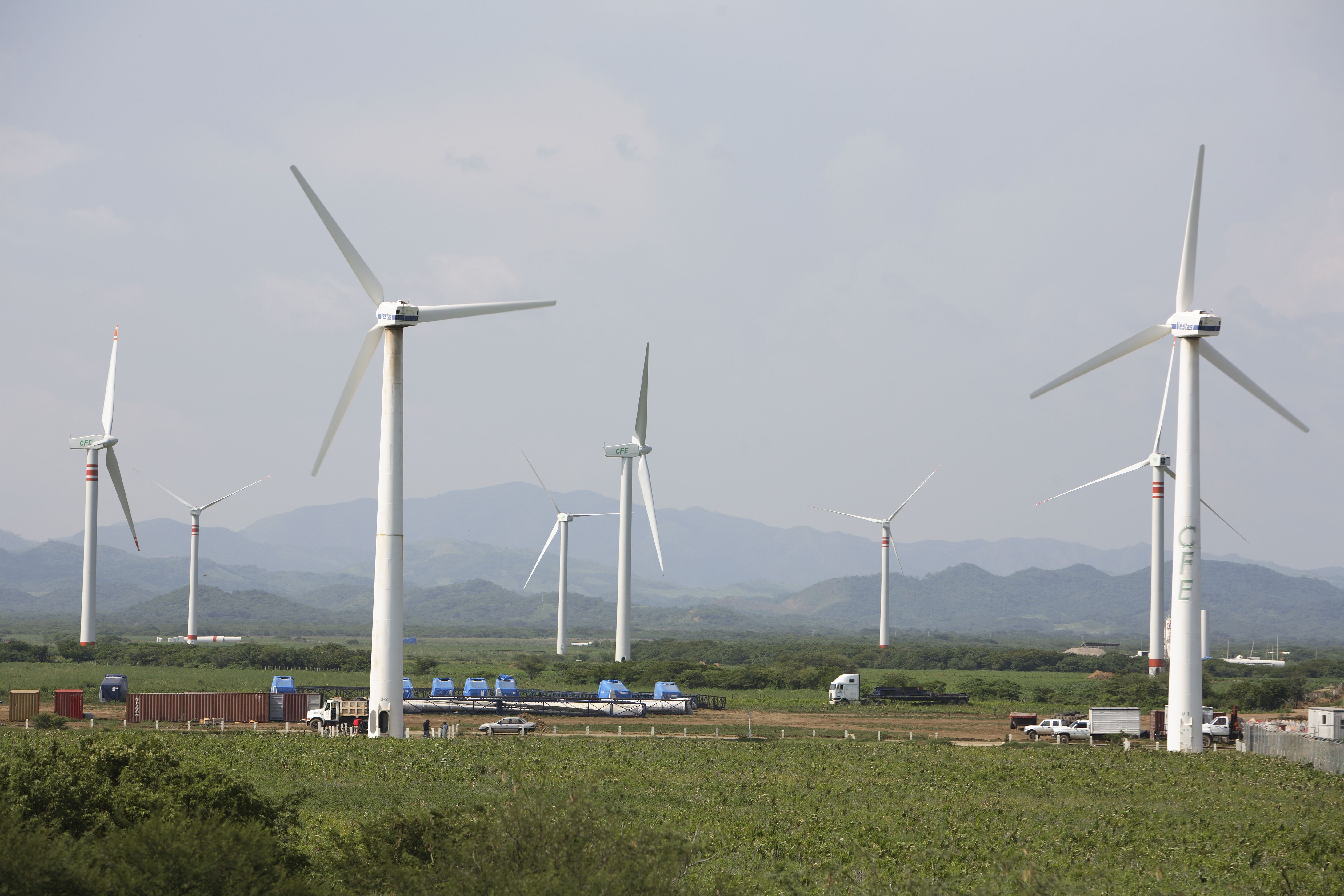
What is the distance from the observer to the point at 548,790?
32.2m

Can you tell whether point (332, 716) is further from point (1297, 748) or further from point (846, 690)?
point (1297, 748)

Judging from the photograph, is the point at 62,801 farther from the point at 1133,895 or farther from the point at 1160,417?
the point at 1160,417

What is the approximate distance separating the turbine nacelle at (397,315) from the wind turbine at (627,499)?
48896mm

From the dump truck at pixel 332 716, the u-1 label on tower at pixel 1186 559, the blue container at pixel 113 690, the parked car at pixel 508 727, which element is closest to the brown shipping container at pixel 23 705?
the blue container at pixel 113 690

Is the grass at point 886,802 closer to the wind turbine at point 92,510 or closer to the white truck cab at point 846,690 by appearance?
the white truck cab at point 846,690

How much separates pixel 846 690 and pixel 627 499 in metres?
34.0

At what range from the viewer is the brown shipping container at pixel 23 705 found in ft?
203

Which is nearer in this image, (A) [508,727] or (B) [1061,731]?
(A) [508,727]

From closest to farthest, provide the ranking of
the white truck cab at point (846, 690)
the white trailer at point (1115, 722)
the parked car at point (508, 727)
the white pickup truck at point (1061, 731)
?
1. the parked car at point (508, 727)
2. the white pickup truck at point (1061, 731)
3. the white trailer at point (1115, 722)
4. the white truck cab at point (846, 690)

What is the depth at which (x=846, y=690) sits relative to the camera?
283 feet

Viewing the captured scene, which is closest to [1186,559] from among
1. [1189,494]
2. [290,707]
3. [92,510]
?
[1189,494]

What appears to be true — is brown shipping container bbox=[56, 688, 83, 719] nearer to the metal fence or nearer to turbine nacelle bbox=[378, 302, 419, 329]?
turbine nacelle bbox=[378, 302, 419, 329]

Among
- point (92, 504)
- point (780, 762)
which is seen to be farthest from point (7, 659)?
point (780, 762)

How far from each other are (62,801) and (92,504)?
106 m
